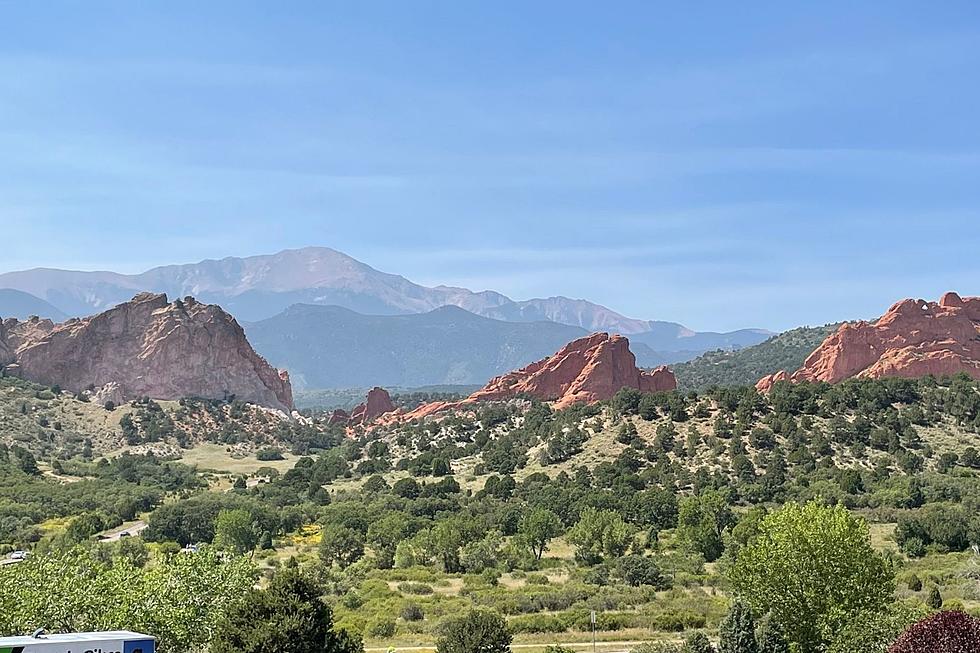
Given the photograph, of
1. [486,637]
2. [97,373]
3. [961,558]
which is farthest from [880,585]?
[97,373]

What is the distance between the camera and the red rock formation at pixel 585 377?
452 ft

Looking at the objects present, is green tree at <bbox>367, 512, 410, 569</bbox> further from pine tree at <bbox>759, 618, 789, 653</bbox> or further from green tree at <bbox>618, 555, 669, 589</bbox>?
pine tree at <bbox>759, 618, 789, 653</bbox>

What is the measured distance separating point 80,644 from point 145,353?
153 meters

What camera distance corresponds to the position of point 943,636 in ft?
62.0

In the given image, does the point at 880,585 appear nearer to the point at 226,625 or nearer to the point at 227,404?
the point at 226,625

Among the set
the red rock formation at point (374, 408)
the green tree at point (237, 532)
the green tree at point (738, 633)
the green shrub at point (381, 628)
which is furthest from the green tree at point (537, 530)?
the red rock formation at point (374, 408)

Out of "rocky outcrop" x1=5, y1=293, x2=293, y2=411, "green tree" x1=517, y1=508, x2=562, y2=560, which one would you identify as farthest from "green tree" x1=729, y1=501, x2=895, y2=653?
"rocky outcrop" x1=5, y1=293, x2=293, y2=411

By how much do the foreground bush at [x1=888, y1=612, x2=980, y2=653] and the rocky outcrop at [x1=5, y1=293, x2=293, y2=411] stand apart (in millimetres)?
153145

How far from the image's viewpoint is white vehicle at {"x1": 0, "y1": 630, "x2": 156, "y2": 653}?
1792cm

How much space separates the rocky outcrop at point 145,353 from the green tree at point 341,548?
108098 mm

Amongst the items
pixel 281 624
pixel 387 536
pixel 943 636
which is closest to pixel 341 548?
pixel 387 536

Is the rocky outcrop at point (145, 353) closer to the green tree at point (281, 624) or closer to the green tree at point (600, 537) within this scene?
the green tree at point (600, 537)

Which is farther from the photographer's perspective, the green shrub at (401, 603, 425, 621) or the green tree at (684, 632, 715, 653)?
the green shrub at (401, 603, 425, 621)

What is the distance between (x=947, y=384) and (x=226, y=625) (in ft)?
326
